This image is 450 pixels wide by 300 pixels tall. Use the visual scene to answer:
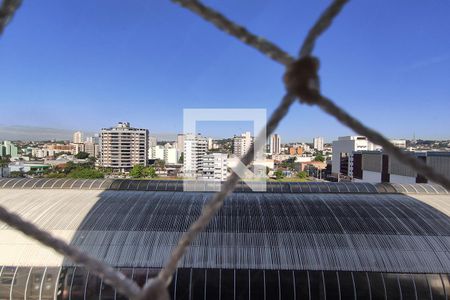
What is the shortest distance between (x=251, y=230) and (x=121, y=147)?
6630 centimetres

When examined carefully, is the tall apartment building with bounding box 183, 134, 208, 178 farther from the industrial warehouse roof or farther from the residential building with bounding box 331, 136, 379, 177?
the industrial warehouse roof

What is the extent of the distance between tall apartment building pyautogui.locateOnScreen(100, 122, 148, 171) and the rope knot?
70866 mm

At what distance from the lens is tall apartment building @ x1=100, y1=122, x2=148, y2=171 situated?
6806cm

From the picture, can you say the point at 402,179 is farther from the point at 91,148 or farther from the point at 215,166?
the point at 91,148

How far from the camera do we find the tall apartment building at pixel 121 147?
6806 centimetres

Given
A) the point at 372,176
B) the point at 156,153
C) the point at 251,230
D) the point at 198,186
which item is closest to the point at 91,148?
the point at 156,153

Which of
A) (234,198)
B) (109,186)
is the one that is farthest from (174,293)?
(109,186)

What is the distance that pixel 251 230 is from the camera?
7.12 meters

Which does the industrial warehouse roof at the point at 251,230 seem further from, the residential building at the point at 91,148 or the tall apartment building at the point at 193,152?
the residential building at the point at 91,148

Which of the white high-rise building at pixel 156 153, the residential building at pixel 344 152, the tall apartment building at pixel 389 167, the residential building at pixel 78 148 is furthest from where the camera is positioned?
the residential building at pixel 78 148

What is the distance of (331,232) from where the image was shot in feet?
23.3

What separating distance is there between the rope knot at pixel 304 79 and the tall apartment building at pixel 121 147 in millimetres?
70866

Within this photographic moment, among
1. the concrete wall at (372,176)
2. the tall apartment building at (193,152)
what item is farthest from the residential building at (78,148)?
the concrete wall at (372,176)

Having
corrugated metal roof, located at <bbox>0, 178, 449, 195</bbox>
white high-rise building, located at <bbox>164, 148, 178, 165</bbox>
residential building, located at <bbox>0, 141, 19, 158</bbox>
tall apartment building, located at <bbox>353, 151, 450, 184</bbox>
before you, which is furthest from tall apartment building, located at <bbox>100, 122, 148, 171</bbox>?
corrugated metal roof, located at <bbox>0, 178, 449, 195</bbox>
